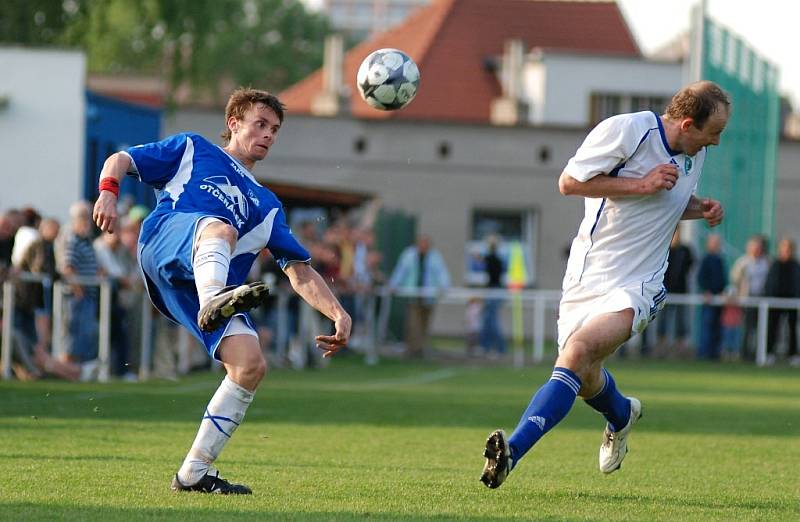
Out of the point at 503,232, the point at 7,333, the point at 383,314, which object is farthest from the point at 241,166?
the point at 503,232

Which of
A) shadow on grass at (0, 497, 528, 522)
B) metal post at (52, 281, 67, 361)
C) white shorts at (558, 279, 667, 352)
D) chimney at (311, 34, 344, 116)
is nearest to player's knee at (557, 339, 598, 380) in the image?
white shorts at (558, 279, 667, 352)

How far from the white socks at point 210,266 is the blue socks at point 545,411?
155 centimetres

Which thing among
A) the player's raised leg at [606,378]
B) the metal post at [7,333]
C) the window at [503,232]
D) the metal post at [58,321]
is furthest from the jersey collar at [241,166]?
the window at [503,232]

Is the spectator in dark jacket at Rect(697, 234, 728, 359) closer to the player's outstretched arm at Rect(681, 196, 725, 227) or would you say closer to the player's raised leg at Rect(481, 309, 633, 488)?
the player's outstretched arm at Rect(681, 196, 725, 227)

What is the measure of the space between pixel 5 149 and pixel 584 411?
533 inches

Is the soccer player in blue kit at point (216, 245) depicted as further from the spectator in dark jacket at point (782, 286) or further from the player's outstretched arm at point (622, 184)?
the spectator in dark jacket at point (782, 286)

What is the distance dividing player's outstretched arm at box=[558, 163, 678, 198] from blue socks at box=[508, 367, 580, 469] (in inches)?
35.4

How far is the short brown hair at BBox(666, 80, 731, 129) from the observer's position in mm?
7801

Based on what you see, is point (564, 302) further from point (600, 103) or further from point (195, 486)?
point (600, 103)

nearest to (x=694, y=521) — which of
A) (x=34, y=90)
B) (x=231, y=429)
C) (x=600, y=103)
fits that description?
(x=231, y=429)

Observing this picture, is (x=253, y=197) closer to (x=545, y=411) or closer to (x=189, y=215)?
(x=189, y=215)

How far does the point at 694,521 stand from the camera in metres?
6.96

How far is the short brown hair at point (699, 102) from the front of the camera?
780 cm

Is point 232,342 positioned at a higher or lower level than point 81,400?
higher
